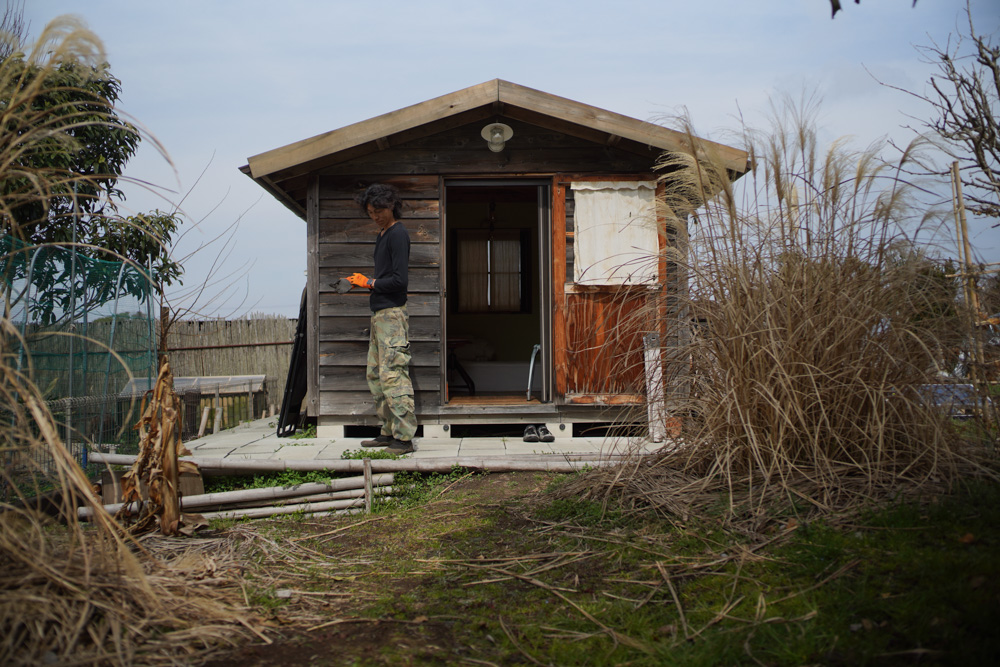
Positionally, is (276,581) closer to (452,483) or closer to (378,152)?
(452,483)

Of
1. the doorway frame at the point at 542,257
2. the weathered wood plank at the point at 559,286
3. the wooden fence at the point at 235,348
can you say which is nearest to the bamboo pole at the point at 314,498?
the doorway frame at the point at 542,257

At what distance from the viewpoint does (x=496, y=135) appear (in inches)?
229

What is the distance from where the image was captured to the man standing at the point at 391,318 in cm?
493

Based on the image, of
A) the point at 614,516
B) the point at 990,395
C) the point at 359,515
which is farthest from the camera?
the point at 359,515

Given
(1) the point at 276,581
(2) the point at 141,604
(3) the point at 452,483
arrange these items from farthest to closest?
1. (3) the point at 452,483
2. (1) the point at 276,581
3. (2) the point at 141,604

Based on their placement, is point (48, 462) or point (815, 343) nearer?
point (815, 343)

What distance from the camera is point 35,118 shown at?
7.24 ft

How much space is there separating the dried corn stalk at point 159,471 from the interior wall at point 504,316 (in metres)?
6.25

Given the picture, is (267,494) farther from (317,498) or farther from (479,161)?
(479,161)

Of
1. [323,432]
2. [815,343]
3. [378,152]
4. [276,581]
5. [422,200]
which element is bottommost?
[276,581]

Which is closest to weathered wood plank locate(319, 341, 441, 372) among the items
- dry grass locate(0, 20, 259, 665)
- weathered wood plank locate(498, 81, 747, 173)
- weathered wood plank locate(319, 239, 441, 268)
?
weathered wood plank locate(319, 239, 441, 268)

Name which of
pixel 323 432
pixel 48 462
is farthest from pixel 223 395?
pixel 48 462

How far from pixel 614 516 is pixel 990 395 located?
5.72 ft

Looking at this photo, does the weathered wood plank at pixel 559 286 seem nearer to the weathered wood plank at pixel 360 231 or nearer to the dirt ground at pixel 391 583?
the weathered wood plank at pixel 360 231
